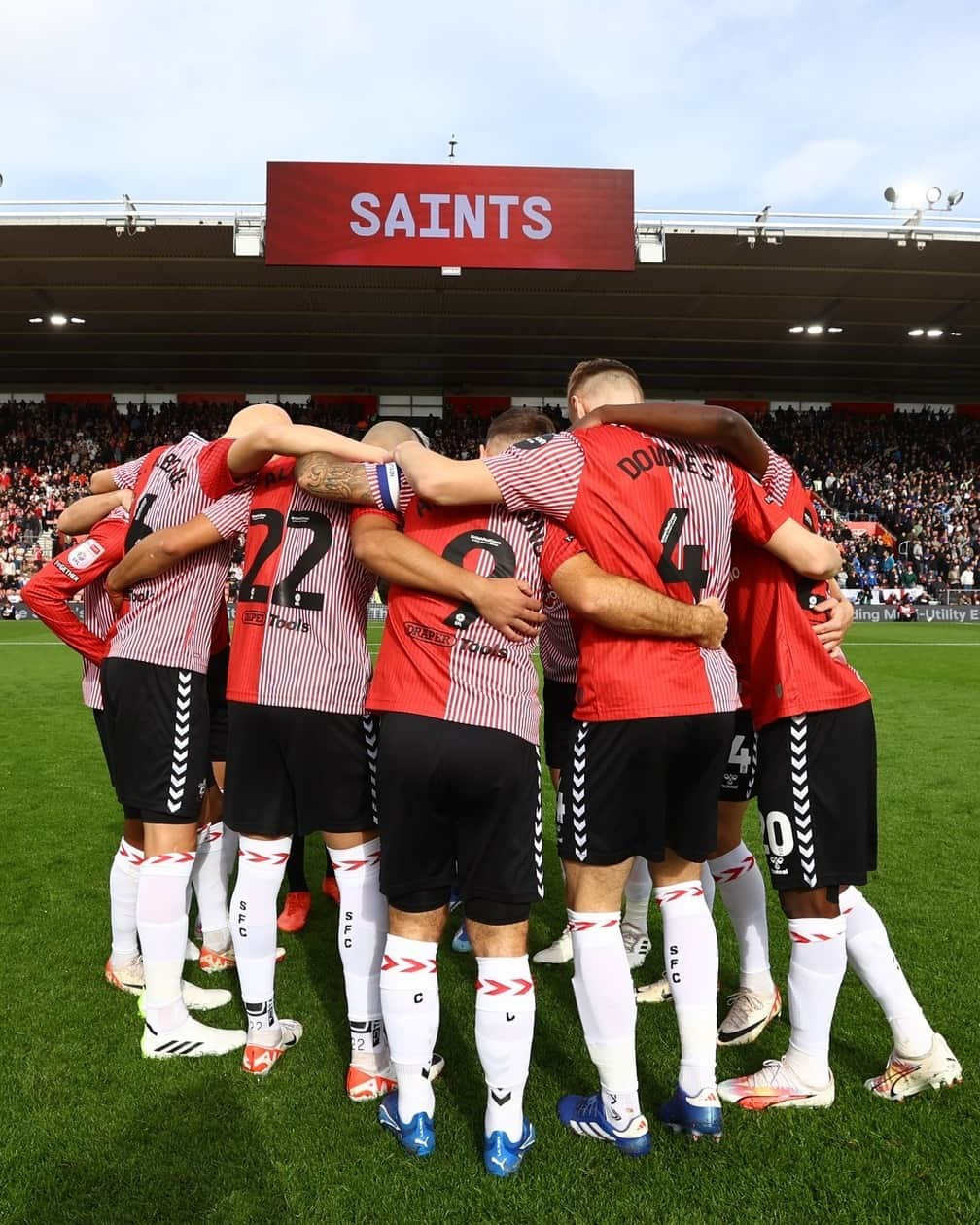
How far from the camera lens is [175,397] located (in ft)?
117

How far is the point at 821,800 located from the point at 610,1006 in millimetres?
914

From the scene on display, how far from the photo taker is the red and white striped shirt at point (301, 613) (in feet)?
9.58

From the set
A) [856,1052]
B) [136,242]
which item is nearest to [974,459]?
[136,242]

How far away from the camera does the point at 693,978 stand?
2664 mm

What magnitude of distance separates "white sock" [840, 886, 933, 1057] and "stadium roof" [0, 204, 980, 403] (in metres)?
21.1

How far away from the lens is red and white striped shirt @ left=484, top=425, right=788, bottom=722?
2.53 metres

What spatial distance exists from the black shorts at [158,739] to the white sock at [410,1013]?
111 centimetres

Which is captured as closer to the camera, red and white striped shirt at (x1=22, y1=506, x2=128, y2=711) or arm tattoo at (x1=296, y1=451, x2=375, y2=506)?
arm tattoo at (x1=296, y1=451, x2=375, y2=506)

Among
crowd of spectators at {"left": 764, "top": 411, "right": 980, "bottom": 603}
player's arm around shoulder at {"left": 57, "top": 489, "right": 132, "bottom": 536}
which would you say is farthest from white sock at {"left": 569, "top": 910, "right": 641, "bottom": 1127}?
→ crowd of spectators at {"left": 764, "top": 411, "right": 980, "bottom": 603}

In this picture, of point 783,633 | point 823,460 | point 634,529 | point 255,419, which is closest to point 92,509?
point 255,419

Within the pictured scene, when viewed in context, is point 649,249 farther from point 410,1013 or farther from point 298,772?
point 410,1013

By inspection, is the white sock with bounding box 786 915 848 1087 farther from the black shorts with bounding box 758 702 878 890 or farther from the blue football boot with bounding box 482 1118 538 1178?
the blue football boot with bounding box 482 1118 538 1178

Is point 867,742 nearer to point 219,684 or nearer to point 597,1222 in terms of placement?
point 597,1222

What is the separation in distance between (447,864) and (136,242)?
2379cm
